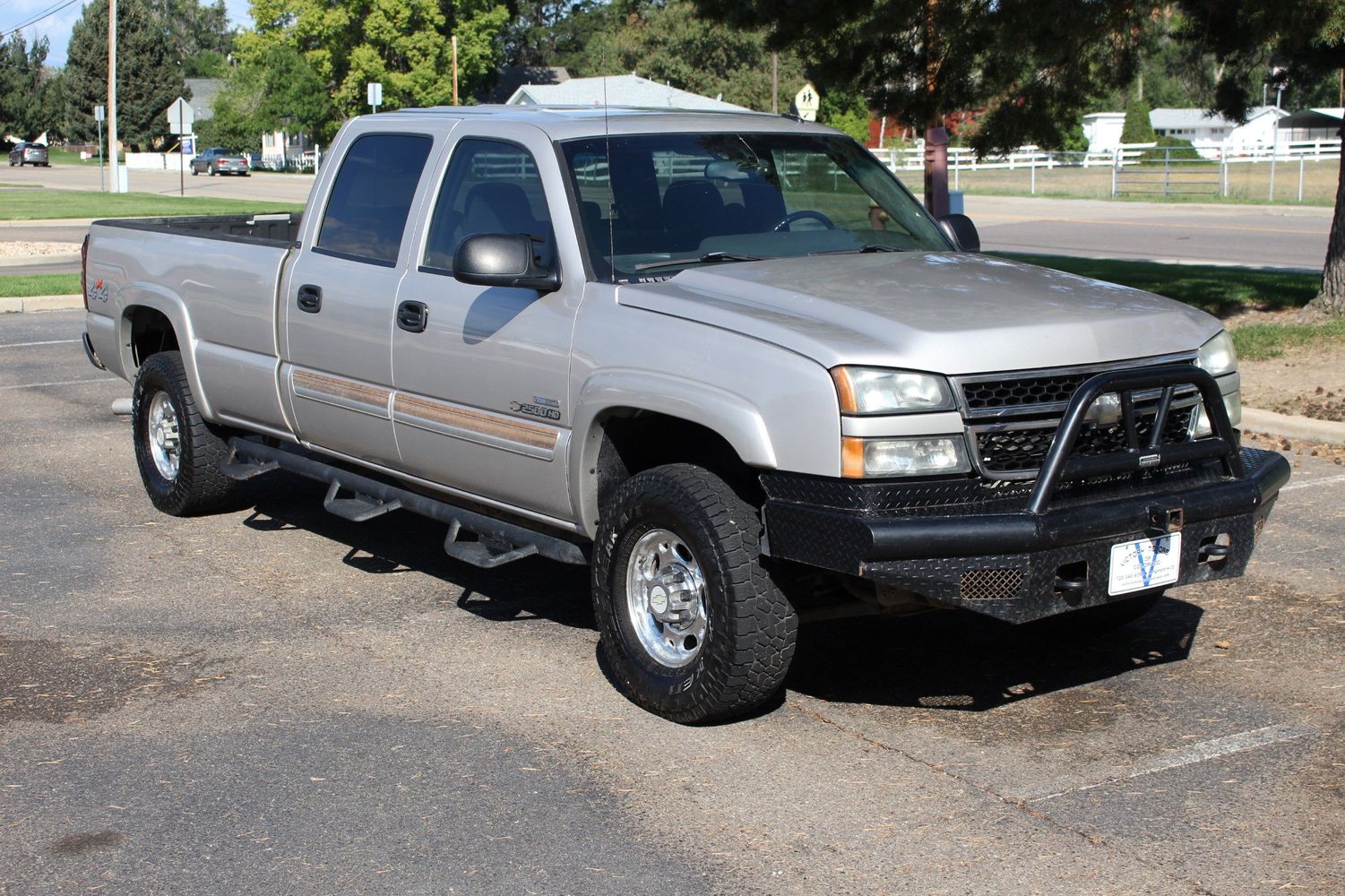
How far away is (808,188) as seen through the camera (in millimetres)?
6355

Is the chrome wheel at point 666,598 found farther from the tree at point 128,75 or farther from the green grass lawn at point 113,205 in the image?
the tree at point 128,75

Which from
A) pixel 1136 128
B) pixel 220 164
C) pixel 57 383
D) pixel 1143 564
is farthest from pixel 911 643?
pixel 1136 128

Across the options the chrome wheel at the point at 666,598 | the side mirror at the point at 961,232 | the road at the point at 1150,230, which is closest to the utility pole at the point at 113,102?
the road at the point at 1150,230

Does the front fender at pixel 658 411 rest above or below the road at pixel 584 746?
above

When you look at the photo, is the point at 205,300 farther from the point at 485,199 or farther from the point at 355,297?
the point at 485,199

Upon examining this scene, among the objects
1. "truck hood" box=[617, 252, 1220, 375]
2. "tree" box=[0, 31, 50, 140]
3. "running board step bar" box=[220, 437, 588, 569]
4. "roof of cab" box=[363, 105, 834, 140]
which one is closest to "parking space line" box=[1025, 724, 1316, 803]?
"truck hood" box=[617, 252, 1220, 375]

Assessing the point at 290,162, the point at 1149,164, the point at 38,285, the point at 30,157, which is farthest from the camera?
the point at 290,162

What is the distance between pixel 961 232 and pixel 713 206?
4.42 ft

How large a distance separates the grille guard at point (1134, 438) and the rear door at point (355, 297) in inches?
110

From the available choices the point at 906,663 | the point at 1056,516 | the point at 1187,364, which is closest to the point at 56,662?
the point at 906,663

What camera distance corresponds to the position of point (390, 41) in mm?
69562

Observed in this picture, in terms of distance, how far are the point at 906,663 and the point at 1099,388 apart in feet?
5.18

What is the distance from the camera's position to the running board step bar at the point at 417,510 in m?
5.80

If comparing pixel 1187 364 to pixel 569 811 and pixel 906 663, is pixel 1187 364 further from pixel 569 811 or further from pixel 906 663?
pixel 569 811
